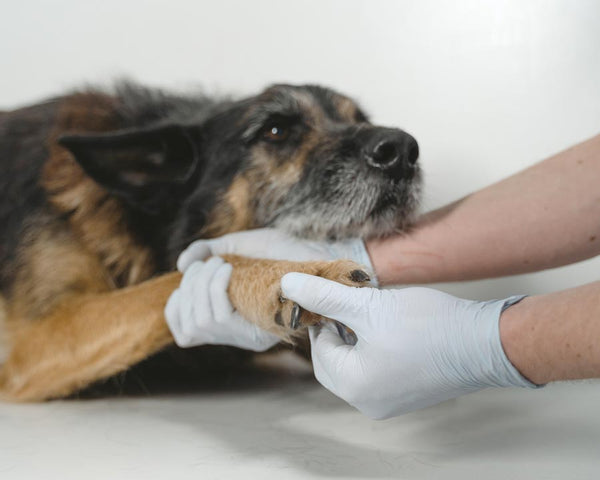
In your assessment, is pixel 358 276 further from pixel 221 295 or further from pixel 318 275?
pixel 221 295

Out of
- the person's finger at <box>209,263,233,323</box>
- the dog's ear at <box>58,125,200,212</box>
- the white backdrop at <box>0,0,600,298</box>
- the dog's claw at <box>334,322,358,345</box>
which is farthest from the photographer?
the white backdrop at <box>0,0,600,298</box>

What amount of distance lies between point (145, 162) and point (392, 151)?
3.21 feet

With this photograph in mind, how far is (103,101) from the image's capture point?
2941 millimetres

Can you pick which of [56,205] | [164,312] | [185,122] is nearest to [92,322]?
[164,312]

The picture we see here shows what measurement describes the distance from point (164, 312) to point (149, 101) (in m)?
1.17

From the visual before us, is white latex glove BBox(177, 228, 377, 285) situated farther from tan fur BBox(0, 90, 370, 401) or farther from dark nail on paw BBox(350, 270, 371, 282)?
dark nail on paw BBox(350, 270, 371, 282)

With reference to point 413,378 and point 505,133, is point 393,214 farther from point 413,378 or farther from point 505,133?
point 505,133

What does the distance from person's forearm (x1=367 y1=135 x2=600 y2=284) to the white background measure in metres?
0.31

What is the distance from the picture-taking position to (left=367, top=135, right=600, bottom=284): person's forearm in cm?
226

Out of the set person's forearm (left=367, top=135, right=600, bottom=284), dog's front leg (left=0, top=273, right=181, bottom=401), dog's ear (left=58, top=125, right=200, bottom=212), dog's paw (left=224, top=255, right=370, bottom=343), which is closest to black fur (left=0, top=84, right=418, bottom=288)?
dog's ear (left=58, top=125, right=200, bottom=212)

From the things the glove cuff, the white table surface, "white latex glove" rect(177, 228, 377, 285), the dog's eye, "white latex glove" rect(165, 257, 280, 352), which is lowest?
the white table surface

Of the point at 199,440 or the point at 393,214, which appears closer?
the point at 199,440

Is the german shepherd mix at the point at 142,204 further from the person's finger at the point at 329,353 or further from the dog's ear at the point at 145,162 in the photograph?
the person's finger at the point at 329,353

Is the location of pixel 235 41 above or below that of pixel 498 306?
above
